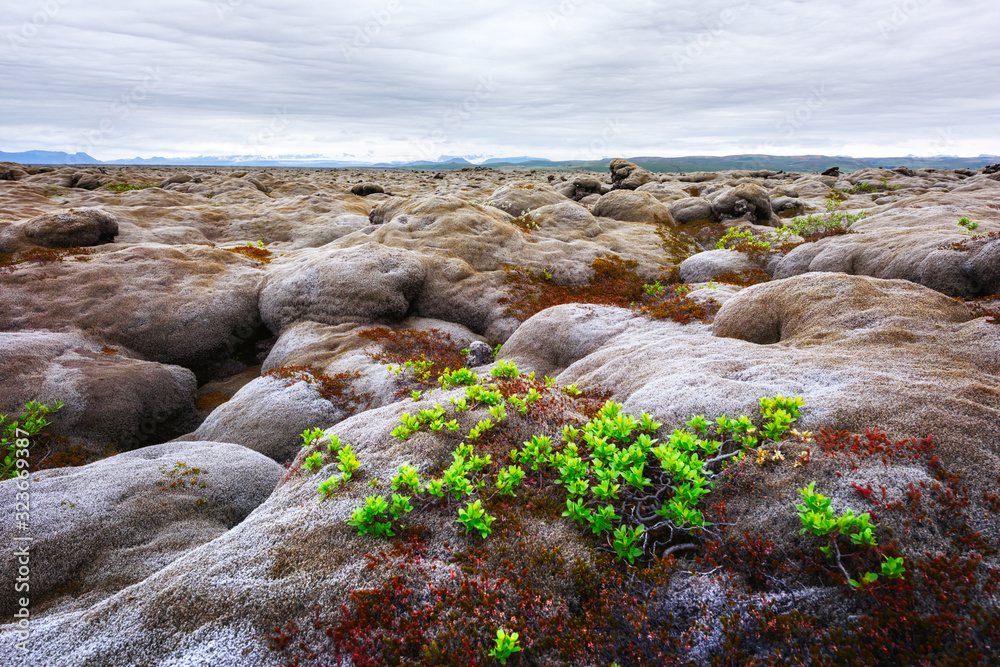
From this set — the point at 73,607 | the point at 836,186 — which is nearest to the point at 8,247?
the point at 73,607

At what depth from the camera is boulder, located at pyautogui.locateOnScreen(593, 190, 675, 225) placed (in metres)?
44.0

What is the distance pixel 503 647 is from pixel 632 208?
1729 inches

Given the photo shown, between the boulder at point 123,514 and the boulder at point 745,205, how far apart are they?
4541 centimetres

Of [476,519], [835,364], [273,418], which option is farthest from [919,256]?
[273,418]

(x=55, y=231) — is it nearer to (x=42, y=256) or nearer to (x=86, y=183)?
(x=42, y=256)

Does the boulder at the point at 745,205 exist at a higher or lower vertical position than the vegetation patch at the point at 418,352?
higher

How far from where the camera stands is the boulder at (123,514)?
8.86 m

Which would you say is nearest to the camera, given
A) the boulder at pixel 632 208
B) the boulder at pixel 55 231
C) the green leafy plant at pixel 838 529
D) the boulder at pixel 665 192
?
the green leafy plant at pixel 838 529

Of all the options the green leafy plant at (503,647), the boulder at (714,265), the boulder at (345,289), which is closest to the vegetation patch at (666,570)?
the green leafy plant at (503,647)

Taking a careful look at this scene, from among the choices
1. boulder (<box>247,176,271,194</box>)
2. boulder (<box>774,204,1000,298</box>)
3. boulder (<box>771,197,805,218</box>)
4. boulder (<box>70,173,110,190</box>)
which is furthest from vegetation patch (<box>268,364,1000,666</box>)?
boulder (<box>70,173,110,190</box>)

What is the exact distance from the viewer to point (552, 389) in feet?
41.3

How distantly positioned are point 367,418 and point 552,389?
16.0ft

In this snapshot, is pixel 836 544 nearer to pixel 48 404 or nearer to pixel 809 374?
pixel 809 374

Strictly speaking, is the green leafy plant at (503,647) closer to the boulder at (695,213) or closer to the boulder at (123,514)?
the boulder at (123,514)
